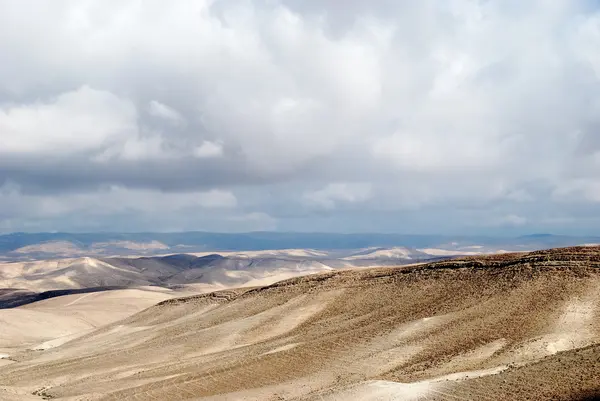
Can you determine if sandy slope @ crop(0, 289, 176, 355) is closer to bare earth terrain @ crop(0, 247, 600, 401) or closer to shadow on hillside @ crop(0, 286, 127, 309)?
bare earth terrain @ crop(0, 247, 600, 401)

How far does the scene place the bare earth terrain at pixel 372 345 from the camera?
30.9 m

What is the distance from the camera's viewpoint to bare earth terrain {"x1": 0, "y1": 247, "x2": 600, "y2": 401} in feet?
101

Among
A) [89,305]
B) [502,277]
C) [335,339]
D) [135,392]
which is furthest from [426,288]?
[89,305]

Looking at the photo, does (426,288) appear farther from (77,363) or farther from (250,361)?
(77,363)

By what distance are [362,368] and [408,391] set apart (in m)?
10.6

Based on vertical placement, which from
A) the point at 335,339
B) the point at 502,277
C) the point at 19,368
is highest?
the point at 502,277

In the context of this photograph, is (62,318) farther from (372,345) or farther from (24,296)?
(372,345)

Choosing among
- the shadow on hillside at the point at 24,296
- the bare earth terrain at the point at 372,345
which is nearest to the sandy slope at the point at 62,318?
the bare earth terrain at the point at 372,345

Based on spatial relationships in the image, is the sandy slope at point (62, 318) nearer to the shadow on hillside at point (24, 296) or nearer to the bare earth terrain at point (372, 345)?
the bare earth terrain at point (372, 345)

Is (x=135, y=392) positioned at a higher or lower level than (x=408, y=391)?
lower

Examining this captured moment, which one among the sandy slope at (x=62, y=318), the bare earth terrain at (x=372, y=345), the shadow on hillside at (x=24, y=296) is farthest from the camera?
the shadow on hillside at (x=24, y=296)

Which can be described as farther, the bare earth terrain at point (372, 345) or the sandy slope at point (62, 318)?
the sandy slope at point (62, 318)

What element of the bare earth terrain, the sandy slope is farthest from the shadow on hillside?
the bare earth terrain

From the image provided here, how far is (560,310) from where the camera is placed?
145 ft
